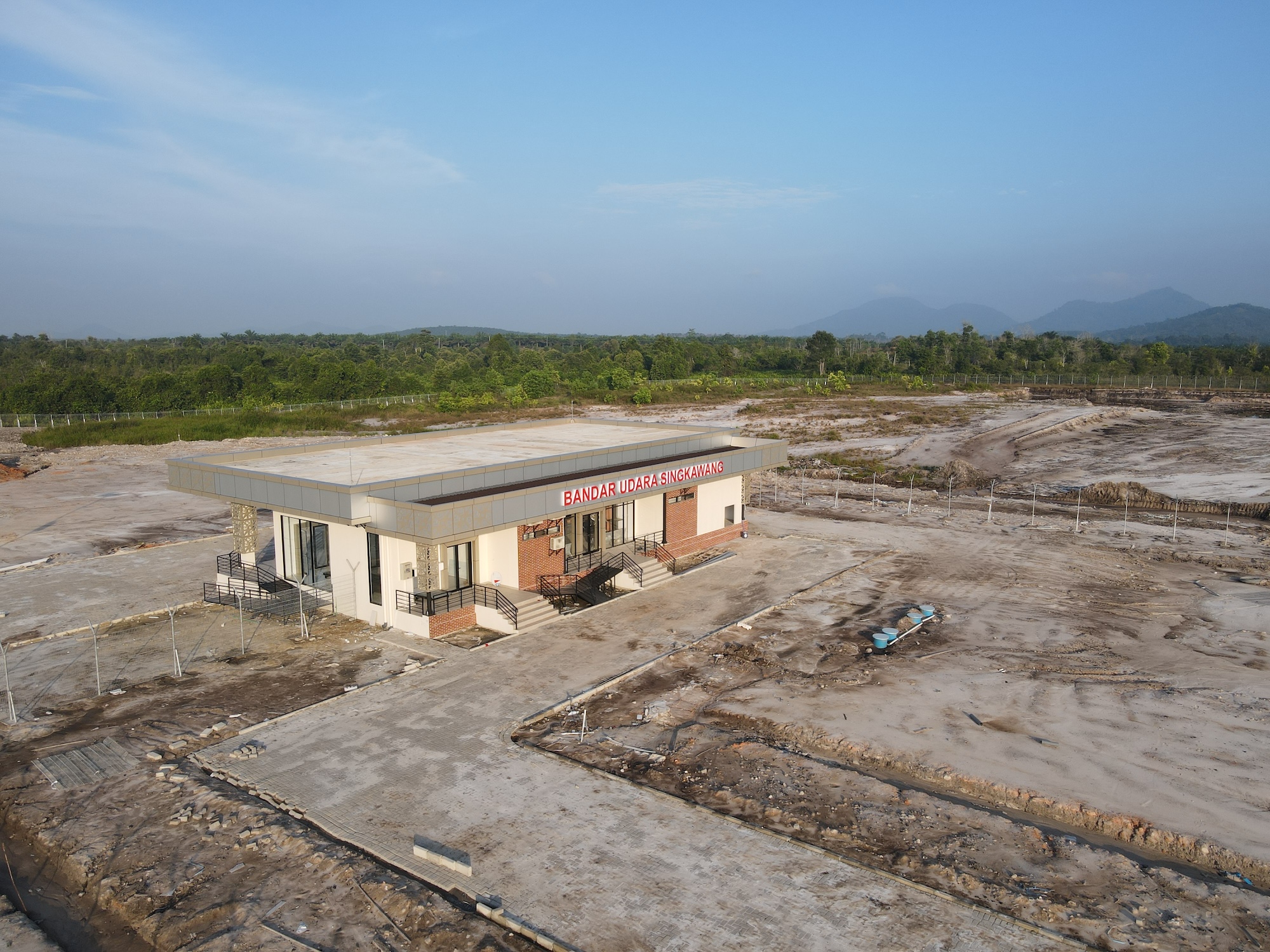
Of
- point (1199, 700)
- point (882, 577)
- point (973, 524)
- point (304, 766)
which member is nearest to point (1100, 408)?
point (973, 524)

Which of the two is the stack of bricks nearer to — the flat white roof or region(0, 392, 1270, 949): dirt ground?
the flat white roof

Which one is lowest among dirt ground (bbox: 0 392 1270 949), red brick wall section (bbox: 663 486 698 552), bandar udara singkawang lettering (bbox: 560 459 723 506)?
dirt ground (bbox: 0 392 1270 949)

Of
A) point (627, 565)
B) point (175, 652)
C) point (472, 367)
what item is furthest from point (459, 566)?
point (472, 367)

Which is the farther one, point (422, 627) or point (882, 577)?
point (882, 577)

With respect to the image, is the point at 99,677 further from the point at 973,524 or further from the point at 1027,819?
the point at 973,524

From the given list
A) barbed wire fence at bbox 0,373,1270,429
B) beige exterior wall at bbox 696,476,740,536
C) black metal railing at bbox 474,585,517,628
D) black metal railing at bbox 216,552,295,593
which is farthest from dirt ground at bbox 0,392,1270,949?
barbed wire fence at bbox 0,373,1270,429

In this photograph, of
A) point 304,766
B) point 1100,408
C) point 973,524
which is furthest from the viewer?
point 1100,408
